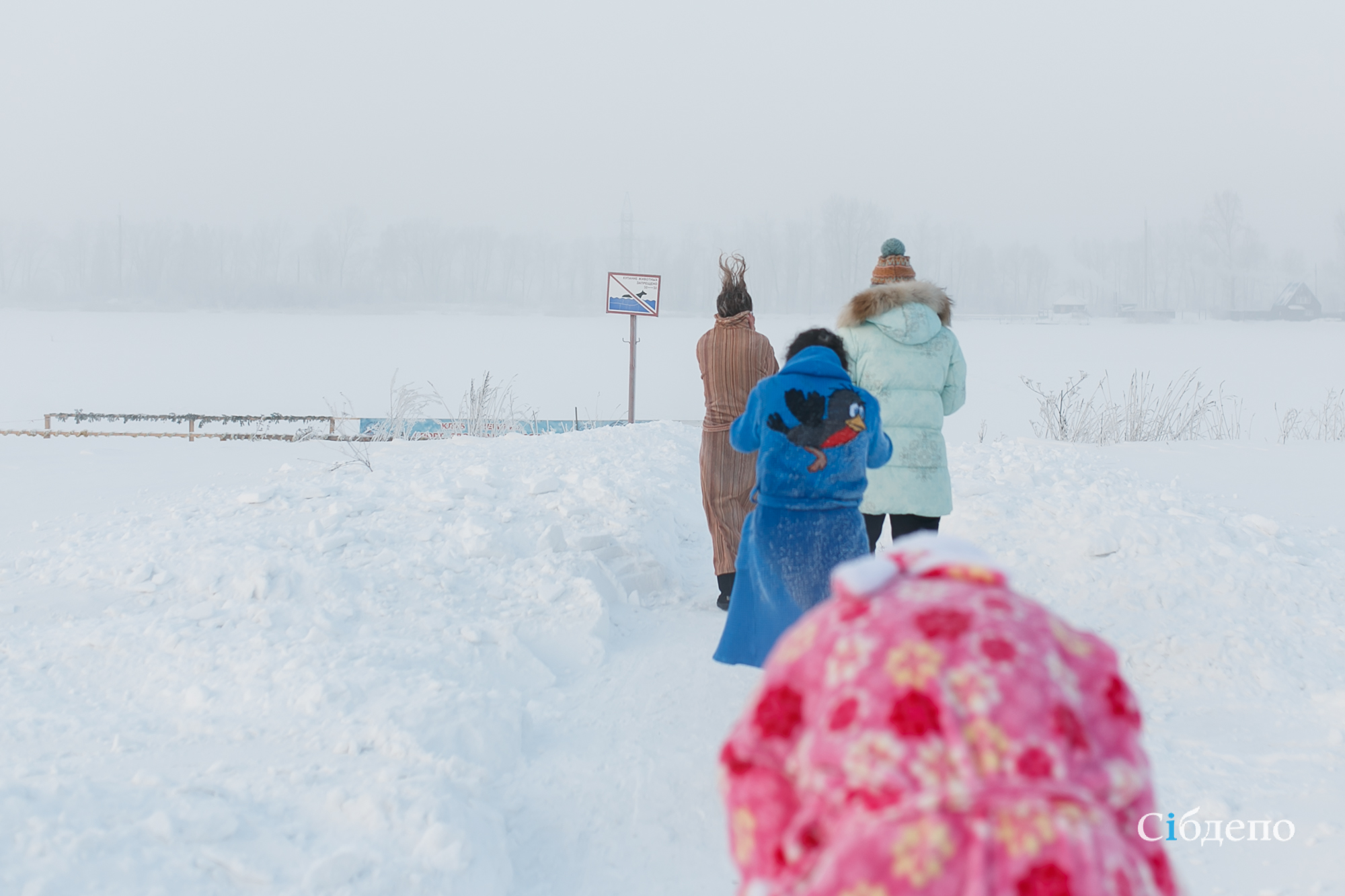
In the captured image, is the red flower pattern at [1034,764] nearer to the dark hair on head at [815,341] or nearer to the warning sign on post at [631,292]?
the dark hair on head at [815,341]

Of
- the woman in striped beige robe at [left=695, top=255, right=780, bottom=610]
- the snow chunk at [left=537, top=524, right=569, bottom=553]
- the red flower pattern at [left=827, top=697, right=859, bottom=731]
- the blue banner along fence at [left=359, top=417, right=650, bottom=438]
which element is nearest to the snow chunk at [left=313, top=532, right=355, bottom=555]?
the snow chunk at [left=537, top=524, right=569, bottom=553]

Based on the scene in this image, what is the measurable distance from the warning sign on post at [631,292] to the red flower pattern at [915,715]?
37.5 ft

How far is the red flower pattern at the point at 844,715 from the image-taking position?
99 centimetres

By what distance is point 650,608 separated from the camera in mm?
5309

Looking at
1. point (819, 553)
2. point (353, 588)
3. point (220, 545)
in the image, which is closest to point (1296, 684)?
point (819, 553)

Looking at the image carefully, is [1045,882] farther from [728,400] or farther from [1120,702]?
[728,400]

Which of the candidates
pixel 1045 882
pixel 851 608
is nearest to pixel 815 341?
pixel 851 608

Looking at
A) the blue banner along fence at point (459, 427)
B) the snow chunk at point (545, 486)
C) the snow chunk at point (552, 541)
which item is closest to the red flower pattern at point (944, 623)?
the snow chunk at point (552, 541)

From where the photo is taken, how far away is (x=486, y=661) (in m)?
4.12

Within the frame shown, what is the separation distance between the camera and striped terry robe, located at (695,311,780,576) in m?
5.03

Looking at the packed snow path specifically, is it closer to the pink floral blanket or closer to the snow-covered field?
the snow-covered field

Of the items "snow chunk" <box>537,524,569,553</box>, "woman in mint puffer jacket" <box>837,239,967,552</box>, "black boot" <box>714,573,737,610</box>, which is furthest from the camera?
"snow chunk" <box>537,524,569,553</box>

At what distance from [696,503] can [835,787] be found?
22.7ft

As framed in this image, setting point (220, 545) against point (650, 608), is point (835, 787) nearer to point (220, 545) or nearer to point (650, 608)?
point (650, 608)
